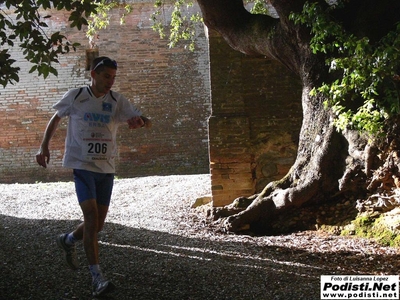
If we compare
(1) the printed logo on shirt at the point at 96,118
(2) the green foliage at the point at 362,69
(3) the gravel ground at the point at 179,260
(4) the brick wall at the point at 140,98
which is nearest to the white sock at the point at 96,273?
(3) the gravel ground at the point at 179,260

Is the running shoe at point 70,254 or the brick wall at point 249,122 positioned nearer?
the running shoe at point 70,254

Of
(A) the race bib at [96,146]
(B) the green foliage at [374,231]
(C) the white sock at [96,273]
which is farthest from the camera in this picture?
(B) the green foliage at [374,231]

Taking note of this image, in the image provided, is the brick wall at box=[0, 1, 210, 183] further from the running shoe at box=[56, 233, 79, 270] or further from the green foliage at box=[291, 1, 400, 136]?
the running shoe at box=[56, 233, 79, 270]

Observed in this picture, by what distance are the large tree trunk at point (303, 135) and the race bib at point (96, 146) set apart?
10.5ft

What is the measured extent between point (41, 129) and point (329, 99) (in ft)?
40.4

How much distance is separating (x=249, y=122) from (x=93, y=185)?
497cm

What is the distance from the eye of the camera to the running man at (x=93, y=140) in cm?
430

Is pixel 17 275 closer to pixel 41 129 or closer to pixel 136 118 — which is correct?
pixel 136 118

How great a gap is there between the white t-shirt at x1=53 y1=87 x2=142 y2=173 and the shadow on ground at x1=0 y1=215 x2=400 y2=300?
40.7 inches

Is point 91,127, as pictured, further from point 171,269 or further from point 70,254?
point 171,269

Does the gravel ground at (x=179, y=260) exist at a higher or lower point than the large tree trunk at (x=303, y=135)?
lower

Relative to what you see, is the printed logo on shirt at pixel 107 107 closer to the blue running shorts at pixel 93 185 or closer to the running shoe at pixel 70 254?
the blue running shorts at pixel 93 185

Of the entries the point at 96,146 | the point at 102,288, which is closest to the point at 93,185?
the point at 96,146

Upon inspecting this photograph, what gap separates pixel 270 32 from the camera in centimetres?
718
